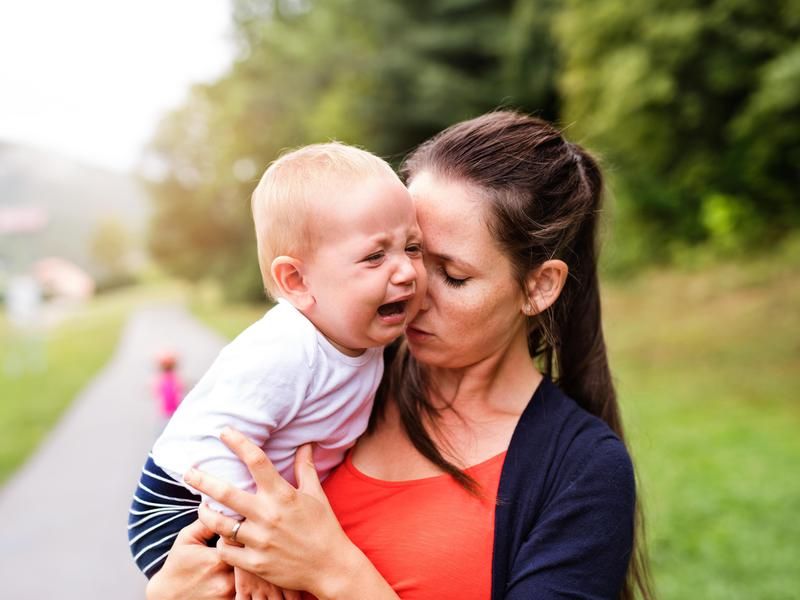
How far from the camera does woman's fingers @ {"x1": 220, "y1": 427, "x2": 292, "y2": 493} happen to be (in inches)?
58.1

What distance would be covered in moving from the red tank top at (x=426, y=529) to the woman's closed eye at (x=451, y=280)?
372mm

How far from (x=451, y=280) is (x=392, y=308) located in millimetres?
149

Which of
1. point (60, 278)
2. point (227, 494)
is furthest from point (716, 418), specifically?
point (60, 278)

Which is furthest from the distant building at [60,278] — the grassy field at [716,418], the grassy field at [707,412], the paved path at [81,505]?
the grassy field at [716,418]

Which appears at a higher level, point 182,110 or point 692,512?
point 182,110

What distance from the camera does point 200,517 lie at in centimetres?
154

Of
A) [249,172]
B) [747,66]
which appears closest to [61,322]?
[249,172]

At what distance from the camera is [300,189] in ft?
5.36

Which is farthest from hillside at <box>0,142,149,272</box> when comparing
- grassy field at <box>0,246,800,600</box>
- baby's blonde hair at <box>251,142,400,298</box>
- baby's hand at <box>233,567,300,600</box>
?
baby's hand at <box>233,567,300,600</box>

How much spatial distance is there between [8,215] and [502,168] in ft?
49.4

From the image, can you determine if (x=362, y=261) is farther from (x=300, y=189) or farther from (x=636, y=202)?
(x=636, y=202)

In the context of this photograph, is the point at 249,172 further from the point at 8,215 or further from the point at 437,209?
the point at 437,209

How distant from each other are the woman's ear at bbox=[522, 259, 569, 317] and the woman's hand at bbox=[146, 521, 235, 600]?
839 millimetres

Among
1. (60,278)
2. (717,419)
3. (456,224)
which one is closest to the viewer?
(456,224)
